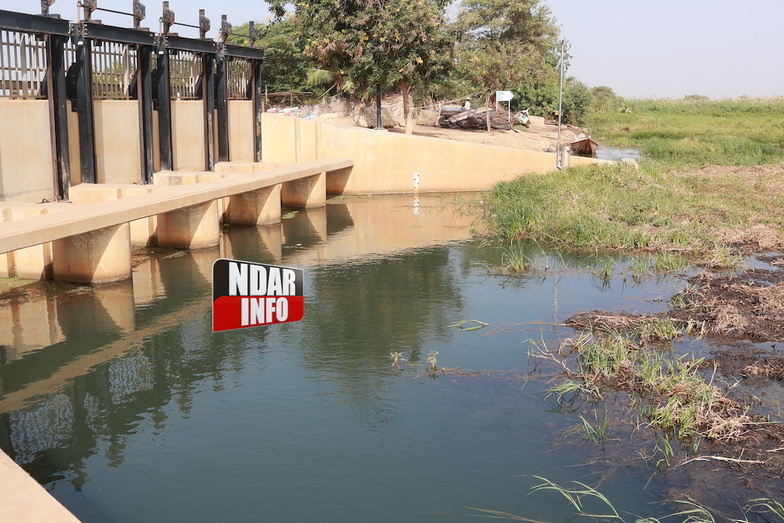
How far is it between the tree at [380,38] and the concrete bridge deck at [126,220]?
8231mm

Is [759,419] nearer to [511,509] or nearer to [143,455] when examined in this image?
[511,509]

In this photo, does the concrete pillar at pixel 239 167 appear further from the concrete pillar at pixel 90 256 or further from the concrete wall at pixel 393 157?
the concrete pillar at pixel 90 256

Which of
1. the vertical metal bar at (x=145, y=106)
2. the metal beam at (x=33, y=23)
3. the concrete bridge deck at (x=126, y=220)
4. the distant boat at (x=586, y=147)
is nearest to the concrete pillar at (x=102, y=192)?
the concrete bridge deck at (x=126, y=220)

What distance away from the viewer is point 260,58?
23625mm

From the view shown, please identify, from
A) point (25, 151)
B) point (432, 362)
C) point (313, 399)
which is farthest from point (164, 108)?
point (313, 399)

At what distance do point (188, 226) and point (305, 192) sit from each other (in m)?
6.19

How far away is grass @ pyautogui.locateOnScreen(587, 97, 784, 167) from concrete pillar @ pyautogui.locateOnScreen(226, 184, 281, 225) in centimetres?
1435

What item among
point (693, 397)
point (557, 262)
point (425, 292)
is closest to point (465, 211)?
point (557, 262)

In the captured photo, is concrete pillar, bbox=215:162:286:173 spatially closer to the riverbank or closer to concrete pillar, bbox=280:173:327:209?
concrete pillar, bbox=280:173:327:209

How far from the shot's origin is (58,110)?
15.3 metres

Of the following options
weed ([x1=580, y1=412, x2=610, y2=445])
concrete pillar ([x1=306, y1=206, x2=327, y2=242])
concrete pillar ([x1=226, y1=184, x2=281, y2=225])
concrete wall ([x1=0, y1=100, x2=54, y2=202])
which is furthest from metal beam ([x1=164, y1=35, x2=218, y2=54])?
weed ([x1=580, y1=412, x2=610, y2=445])

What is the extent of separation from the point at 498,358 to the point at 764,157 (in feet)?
74.6

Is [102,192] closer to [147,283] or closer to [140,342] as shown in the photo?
[147,283]

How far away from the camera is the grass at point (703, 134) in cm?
3089
